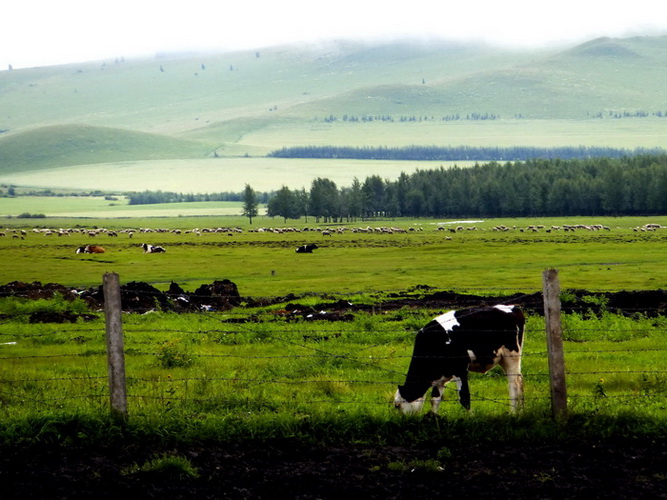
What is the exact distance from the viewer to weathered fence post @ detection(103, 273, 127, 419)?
13.5 m

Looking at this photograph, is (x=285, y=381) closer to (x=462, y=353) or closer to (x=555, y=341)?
(x=462, y=353)

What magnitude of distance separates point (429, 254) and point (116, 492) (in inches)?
2867

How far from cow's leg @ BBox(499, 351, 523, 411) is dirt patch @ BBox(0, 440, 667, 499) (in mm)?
1189

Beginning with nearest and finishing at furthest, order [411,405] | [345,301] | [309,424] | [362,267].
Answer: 1. [309,424]
2. [411,405]
3. [345,301]
4. [362,267]

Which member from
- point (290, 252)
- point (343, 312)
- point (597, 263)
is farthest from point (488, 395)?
point (290, 252)

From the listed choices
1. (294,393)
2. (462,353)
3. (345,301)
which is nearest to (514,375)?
(462,353)

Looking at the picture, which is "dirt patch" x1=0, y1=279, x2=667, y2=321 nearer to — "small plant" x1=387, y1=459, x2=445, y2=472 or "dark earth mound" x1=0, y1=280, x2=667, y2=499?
"dark earth mound" x1=0, y1=280, x2=667, y2=499

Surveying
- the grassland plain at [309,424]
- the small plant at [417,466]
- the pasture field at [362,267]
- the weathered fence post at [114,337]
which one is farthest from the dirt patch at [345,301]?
the small plant at [417,466]

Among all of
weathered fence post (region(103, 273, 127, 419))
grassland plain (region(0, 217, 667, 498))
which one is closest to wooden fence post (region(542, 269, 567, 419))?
grassland plain (region(0, 217, 667, 498))

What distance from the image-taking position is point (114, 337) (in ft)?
44.5

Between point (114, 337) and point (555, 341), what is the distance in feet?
20.6

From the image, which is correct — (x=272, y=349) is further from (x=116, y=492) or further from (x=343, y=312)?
(x=116, y=492)

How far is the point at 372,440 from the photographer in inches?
539

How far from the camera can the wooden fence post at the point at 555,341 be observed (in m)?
13.3
